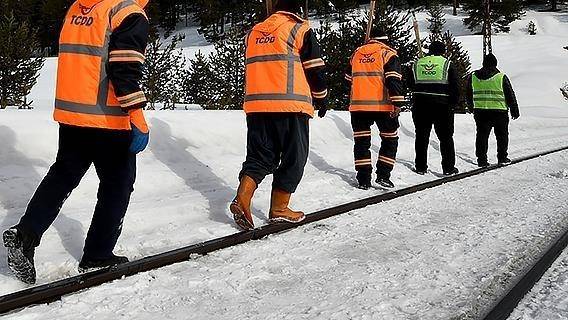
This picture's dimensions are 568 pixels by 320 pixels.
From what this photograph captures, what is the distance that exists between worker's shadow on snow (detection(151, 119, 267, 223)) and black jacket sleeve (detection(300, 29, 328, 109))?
1.19 m

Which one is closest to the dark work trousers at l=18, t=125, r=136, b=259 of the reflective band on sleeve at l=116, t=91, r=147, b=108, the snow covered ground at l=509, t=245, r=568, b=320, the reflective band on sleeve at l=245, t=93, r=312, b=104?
the reflective band on sleeve at l=116, t=91, r=147, b=108

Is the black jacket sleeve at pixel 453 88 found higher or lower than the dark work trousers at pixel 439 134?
higher

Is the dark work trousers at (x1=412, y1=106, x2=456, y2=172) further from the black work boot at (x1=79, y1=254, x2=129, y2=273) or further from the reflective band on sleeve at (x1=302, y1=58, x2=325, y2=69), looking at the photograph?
the black work boot at (x1=79, y1=254, x2=129, y2=273)

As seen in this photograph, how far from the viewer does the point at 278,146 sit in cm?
411

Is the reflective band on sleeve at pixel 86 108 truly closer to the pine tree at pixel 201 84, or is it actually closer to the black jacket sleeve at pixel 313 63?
the black jacket sleeve at pixel 313 63

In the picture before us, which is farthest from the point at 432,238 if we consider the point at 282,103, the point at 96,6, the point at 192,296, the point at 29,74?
the point at 29,74

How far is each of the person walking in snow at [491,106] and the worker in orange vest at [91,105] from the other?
258 inches

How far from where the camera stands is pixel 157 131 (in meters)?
6.83

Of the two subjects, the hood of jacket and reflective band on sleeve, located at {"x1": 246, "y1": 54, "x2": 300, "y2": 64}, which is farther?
the hood of jacket

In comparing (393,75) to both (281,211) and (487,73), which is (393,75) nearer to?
(281,211)

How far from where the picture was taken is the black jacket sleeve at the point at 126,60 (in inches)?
109

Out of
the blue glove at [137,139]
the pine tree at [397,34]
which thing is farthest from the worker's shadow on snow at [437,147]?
the pine tree at [397,34]

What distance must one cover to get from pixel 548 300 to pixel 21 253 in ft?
8.73

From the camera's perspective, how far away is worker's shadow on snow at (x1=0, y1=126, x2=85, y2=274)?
355 centimetres
